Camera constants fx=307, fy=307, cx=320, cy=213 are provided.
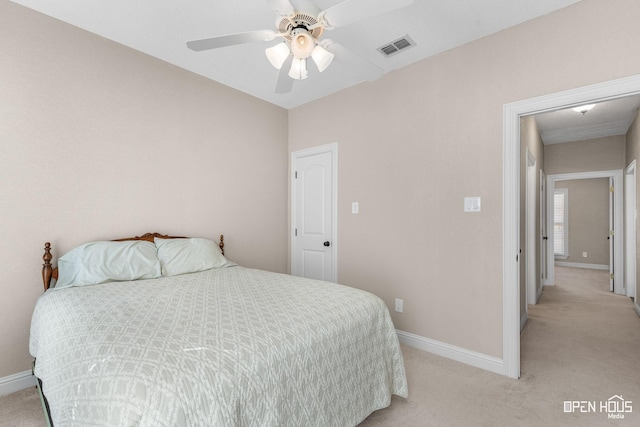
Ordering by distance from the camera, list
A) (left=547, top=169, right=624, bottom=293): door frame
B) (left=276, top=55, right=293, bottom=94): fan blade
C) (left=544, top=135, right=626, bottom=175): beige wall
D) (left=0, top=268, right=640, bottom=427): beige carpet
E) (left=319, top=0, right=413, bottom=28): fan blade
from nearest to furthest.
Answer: (left=319, top=0, right=413, bottom=28): fan blade < (left=0, top=268, right=640, bottom=427): beige carpet < (left=276, top=55, right=293, bottom=94): fan blade < (left=547, top=169, right=624, bottom=293): door frame < (left=544, top=135, right=626, bottom=175): beige wall

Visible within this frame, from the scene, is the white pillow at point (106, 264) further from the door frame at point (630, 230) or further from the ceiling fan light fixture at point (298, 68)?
the door frame at point (630, 230)

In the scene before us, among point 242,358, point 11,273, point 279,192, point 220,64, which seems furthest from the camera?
point 279,192

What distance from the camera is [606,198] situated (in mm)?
7125

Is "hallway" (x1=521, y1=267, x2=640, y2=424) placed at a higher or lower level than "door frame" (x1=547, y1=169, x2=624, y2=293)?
lower

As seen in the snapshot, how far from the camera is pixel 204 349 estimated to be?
3.75ft

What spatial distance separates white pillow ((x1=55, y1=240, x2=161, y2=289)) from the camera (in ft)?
7.05

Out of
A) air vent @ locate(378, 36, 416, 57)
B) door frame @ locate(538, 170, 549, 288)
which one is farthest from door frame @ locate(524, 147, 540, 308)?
air vent @ locate(378, 36, 416, 57)

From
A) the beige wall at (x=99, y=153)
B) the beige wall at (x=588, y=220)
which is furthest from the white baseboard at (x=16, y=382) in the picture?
the beige wall at (x=588, y=220)

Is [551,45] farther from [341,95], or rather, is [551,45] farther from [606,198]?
[606,198]

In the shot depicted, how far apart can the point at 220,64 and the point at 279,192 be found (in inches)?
63.6

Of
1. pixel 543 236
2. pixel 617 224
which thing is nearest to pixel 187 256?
pixel 543 236

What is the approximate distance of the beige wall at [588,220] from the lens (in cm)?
719

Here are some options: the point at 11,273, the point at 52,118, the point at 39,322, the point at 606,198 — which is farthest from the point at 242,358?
the point at 606,198

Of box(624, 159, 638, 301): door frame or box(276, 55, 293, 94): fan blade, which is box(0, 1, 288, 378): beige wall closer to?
box(276, 55, 293, 94): fan blade
